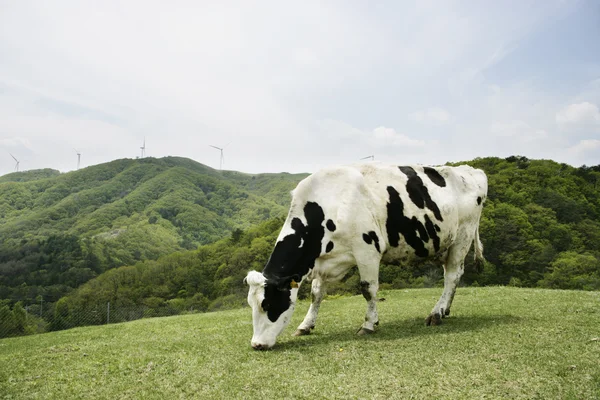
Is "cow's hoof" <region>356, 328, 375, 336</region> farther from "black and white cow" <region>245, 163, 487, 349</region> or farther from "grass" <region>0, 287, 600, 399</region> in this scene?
"grass" <region>0, 287, 600, 399</region>

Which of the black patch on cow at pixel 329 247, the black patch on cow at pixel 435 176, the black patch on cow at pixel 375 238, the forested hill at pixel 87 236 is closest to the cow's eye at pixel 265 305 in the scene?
the black patch on cow at pixel 329 247

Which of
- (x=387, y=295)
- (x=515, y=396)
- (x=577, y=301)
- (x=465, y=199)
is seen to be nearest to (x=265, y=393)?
(x=515, y=396)

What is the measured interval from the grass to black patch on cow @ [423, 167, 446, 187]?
10.2ft

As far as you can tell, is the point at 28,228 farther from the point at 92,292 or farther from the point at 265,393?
the point at 265,393

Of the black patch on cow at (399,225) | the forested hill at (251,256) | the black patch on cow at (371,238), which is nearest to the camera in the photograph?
the black patch on cow at (371,238)

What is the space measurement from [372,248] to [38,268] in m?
120

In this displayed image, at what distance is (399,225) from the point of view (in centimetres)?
899

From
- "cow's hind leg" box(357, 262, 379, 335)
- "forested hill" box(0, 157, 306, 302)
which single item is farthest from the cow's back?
"forested hill" box(0, 157, 306, 302)

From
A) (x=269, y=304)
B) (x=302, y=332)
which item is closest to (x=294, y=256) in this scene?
(x=269, y=304)

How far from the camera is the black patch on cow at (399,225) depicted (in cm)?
895

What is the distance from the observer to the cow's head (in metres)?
7.84

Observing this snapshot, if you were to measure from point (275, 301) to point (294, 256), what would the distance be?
0.97m

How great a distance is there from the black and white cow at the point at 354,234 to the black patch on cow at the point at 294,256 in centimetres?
2

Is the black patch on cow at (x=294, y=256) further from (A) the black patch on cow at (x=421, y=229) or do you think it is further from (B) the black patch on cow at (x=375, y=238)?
(A) the black patch on cow at (x=421, y=229)
